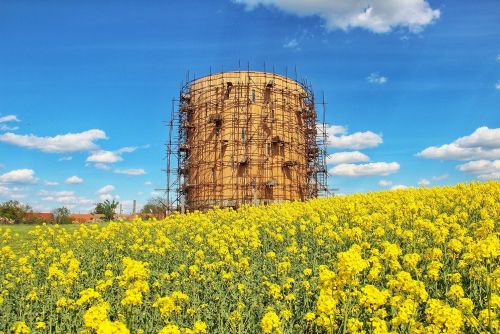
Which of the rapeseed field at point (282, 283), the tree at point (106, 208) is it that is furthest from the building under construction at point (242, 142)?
the rapeseed field at point (282, 283)

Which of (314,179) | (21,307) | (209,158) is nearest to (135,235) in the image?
(21,307)

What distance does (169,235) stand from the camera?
50.8 feet

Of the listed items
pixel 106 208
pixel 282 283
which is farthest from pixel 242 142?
pixel 282 283

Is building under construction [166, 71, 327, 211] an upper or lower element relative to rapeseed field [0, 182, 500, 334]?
upper

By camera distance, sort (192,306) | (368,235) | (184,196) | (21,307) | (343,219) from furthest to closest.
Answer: (184,196) → (343,219) → (368,235) → (21,307) → (192,306)

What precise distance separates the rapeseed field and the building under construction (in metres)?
29.4

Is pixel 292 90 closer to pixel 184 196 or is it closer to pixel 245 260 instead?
pixel 184 196

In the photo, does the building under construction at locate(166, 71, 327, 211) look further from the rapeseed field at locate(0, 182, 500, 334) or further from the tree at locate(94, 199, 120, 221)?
the rapeseed field at locate(0, 182, 500, 334)

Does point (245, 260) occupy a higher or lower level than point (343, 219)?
lower

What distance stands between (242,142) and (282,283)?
1466 inches

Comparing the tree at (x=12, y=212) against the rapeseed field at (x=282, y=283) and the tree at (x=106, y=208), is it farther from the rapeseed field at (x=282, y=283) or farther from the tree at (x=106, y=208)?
the rapeseed field at (x=282, y=283)

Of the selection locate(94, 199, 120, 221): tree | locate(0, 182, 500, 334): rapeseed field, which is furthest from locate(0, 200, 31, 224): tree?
locate(0, 182, 500, 334): rapeseed field

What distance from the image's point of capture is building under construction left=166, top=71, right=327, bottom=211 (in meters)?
44.8

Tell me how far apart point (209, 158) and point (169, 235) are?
30.6 metres
